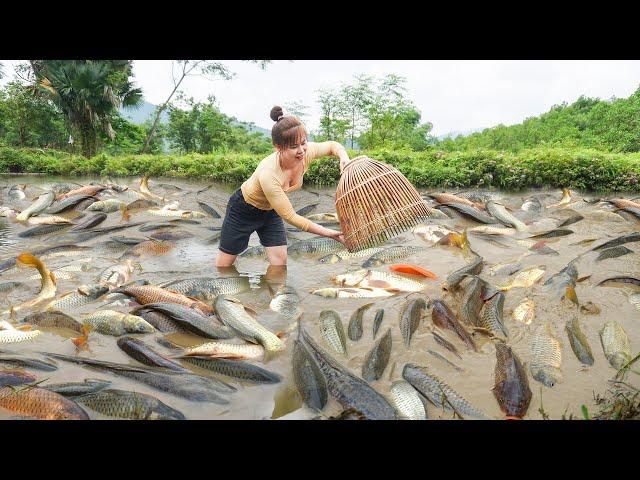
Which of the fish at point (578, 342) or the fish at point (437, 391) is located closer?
the fish at point (437, 391)

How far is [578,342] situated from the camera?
3.46 metres

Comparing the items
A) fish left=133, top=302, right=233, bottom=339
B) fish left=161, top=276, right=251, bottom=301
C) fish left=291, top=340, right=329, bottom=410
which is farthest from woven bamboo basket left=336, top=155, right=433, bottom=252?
fish left=161, top=276, right=251, bottom=301

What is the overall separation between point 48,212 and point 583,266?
8.27 m

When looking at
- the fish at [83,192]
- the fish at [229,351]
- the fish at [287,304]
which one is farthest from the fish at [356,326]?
the fish at [83,192]

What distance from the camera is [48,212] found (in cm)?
819

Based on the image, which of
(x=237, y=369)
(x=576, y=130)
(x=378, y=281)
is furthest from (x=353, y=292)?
(x=576, y=130)

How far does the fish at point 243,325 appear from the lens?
11.5ft

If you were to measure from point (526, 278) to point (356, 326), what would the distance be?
2.02 meters

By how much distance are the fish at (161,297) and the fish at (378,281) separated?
1.45 meters

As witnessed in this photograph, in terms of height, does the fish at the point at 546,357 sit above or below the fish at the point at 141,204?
above

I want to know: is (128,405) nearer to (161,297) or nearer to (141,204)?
(161,297)

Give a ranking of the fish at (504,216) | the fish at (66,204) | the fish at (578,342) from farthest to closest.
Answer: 1. the fish at (66,204)
2. the fish at (504,216)
3. the fish at (578,342)

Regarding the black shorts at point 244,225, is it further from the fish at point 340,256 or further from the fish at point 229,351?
the fish at point 229,351
